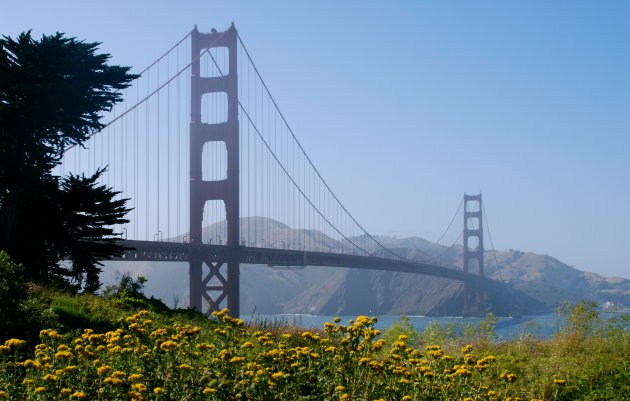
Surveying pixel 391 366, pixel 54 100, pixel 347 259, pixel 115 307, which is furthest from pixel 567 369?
pixel 347 259

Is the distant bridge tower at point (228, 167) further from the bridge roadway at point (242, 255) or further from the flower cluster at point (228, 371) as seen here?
the flower cluster at point (228, 371)

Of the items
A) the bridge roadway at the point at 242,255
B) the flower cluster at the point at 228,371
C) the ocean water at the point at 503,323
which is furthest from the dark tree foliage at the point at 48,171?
the flower cluster at the point at 228,371

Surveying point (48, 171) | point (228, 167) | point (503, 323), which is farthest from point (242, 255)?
point (503, 323)

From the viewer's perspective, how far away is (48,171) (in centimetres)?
2320

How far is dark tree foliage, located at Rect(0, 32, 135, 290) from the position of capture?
70.7 ft

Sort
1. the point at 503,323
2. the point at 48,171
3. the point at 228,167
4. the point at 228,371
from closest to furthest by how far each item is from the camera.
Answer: the point at 228,371 < the point at 48,171 < the point at 228,167 < the point at 503,323

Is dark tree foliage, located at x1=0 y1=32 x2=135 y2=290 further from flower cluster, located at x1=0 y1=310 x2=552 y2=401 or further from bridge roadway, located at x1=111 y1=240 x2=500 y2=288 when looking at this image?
flower cluster, located at x1=0 y1=310 x2=552 y2=401

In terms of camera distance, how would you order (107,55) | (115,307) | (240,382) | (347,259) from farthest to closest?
(347,259) < (107,55) < (115,307) < (240,382)

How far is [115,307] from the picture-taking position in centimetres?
1569

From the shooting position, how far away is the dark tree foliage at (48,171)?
21562 millimetres

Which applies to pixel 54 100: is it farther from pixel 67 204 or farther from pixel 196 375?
pixel 196 375

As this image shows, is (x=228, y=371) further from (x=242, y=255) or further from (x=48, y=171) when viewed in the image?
(x=242, y=255)

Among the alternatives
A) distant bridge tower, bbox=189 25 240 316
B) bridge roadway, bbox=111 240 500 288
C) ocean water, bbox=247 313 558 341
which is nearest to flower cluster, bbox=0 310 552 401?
ocean water, bbox=247 313 558 341

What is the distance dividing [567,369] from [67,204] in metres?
15.3
